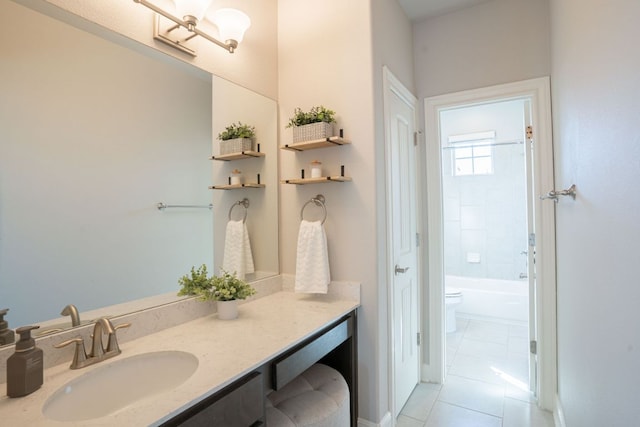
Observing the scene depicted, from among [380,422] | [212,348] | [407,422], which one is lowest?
[407,422]

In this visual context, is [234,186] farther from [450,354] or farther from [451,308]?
[451,308]

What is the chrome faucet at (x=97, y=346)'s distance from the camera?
1.02 metres

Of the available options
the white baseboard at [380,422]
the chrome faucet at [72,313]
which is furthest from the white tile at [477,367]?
the chrome faucet at [72,313]

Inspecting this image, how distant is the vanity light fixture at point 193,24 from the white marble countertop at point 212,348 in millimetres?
1276

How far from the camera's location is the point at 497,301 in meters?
3.75

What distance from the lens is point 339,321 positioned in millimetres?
1577

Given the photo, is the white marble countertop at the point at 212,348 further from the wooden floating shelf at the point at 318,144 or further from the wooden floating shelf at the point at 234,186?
the wooden floating shelf at the point at 318,144

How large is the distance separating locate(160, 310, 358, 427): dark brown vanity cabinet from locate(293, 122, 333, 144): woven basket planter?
3.17ft

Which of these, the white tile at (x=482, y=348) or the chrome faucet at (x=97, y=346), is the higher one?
the chrome faucet at (x=97, y=346)

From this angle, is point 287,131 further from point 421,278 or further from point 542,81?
point 542,81

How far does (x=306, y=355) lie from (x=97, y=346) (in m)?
0.75

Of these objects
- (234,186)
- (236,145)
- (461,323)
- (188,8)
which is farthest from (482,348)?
(188,8)

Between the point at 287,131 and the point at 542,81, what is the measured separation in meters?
1.71

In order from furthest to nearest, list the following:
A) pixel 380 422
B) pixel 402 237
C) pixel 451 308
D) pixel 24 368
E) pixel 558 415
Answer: pixel 451 308, pixel 402 237, pixel 558 415, pixel 380 422, pixel 24 368
